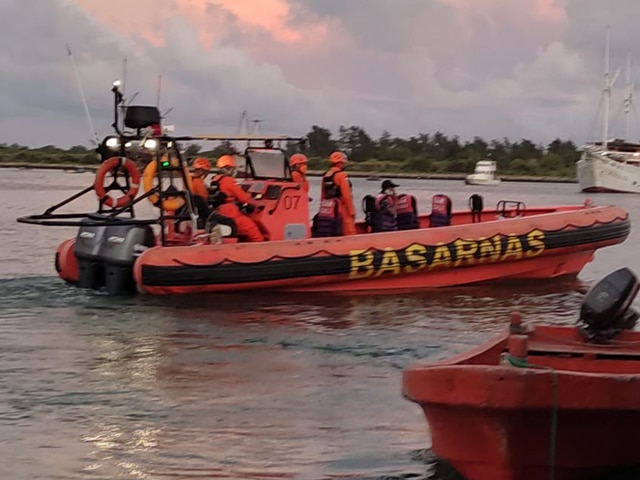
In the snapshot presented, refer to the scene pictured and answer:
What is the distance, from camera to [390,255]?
13250 millimetres

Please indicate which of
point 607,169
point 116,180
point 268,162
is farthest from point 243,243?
point 607,169

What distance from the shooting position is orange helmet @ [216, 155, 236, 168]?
1345cm

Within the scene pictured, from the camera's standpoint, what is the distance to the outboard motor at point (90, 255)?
510 inches

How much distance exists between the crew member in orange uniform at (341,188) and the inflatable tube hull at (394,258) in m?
0.77

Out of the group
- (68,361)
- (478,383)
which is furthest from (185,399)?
(478,383)

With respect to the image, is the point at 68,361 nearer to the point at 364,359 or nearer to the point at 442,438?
the point at 364,359

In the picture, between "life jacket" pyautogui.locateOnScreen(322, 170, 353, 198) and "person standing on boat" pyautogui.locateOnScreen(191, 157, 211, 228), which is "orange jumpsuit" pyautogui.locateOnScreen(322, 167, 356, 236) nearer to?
"life jacket" pyautogui.locateOnScreen(322, 170, 353, 198)

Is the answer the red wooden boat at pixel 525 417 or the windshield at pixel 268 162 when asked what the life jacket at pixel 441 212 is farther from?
the red wooden boat at pixel 525 417

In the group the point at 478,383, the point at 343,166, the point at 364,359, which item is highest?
the point at 343,166

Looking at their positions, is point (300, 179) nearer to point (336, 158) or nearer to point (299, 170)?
point (299, 170)

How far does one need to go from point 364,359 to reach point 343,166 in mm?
4843

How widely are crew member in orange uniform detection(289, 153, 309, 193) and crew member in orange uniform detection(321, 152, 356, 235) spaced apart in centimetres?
31

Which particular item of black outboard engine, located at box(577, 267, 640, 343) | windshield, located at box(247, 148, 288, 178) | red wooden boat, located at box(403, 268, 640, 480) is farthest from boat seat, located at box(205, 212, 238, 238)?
red wooden boat, located at box(403, 268, 640, 480)

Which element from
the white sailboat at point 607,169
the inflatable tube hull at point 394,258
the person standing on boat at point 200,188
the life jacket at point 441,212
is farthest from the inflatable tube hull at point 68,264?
the white sailboat at point 607,169
